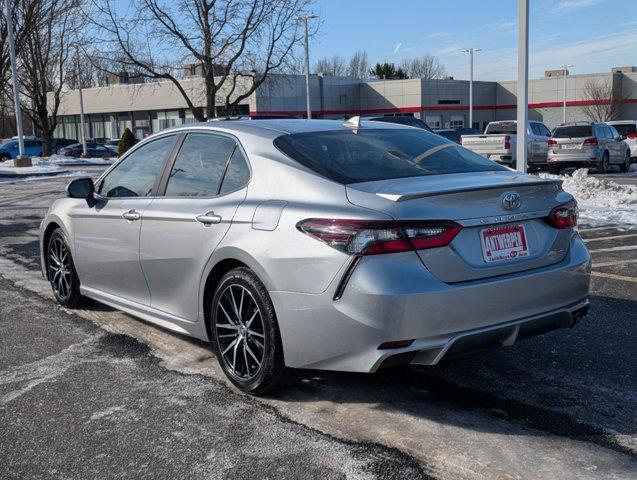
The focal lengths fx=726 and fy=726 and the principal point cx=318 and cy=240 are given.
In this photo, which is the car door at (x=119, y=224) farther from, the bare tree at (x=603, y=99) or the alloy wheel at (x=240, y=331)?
the bare tree at (x=603, y=99)

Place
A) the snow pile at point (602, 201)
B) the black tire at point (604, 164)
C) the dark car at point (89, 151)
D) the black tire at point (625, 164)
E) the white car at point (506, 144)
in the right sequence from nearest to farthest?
the snow pile at point (602, 201) < the white car at point (506, 144) < the black tire at point (604, 164) < the black tire at point (625, 164) < the dark car at point (89, 151)

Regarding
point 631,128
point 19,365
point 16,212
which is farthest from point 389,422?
point 631,128

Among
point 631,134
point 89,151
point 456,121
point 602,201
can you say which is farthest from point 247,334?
point 456,121

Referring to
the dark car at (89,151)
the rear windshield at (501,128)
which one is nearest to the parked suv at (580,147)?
the rear windshield at (501,128)

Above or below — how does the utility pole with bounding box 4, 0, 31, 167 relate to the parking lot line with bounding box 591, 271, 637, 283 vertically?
above

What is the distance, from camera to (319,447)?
3.52 m

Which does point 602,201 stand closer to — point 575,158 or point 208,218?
point 575,158

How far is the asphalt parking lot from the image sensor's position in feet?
11.0

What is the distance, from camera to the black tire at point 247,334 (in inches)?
157

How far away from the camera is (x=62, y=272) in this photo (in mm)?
6457

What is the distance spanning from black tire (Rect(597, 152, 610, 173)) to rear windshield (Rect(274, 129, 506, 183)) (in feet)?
67.1

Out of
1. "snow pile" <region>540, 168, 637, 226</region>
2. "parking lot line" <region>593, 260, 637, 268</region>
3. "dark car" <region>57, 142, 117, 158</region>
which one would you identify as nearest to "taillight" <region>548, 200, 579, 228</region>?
"parking lot line" <region>593, 260, 637, 268</region>

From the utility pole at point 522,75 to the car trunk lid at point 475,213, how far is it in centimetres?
891

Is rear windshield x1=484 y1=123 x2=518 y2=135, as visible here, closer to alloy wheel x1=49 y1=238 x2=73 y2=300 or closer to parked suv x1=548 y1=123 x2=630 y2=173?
parked suv x1=548 y1=123 x2=630 y2=173
